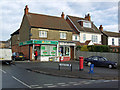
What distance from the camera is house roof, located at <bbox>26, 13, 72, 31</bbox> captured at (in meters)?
28.2

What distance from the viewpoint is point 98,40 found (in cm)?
4009

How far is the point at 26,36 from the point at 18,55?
201 inches

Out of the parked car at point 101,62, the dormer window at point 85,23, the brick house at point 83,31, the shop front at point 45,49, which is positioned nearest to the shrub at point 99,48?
the parked car at point 101,62

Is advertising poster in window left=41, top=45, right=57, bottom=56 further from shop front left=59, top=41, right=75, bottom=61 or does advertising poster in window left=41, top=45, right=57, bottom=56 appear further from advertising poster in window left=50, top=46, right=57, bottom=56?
shop front left=59, top=41, right=75, bottom=61

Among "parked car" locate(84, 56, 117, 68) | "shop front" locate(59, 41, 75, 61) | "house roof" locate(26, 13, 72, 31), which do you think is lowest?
"parked car" locate(84, 56, 117, 68)

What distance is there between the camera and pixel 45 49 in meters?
27.8

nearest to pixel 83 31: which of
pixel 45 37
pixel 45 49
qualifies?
pixel 45 37

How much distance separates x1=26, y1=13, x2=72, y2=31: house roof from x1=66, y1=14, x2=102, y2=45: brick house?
18.4 ft

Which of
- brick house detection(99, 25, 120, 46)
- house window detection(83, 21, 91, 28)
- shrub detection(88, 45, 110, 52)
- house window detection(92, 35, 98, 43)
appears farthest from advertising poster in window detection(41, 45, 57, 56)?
brick house detection(99, 25, 120, 46)

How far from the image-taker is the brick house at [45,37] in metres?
26.9

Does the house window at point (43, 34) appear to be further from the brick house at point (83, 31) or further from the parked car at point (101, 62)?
the parked car at point (101, 62)

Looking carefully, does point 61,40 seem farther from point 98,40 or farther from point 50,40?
point 98,40

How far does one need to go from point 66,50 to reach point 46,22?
22.5 feet

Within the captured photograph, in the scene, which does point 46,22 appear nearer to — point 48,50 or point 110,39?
point 48,50
